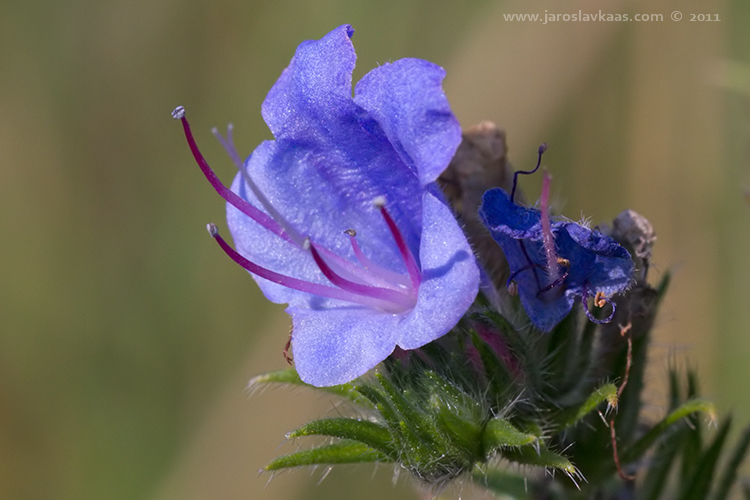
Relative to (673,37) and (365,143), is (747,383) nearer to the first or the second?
(673,37)

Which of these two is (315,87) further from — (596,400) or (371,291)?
(596,400)

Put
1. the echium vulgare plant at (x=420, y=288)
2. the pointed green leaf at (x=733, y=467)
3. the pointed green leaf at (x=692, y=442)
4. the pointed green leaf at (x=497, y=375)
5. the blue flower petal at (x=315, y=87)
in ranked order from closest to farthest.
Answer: the echium vulgare plant at (x=420, y=288)
the blue flower petal at (x=315, y=87)
the pointed green leaf at (x=497, y=375)
the pointed green leaf at (x=733, y=467)
the pointed green leaf at (x=692, y=442)

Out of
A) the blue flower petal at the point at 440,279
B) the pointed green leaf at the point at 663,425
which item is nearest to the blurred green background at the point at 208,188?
the pointed green leaf at the point at 663,425

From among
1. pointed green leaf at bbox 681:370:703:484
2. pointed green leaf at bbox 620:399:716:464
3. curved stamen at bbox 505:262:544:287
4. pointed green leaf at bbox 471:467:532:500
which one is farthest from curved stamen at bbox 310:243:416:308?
pointed green leaf at bbox 681:370:703:484

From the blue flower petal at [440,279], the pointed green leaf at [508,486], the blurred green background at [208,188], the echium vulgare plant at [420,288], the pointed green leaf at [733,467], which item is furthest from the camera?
the blurred green background at [208,188]

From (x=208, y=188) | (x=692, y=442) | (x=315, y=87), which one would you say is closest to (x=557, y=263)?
(x=315, y=87)

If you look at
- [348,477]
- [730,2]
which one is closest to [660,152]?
[730,2]

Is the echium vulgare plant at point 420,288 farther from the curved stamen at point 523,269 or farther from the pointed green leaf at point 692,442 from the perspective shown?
the pointed green leaf at point 692,442
